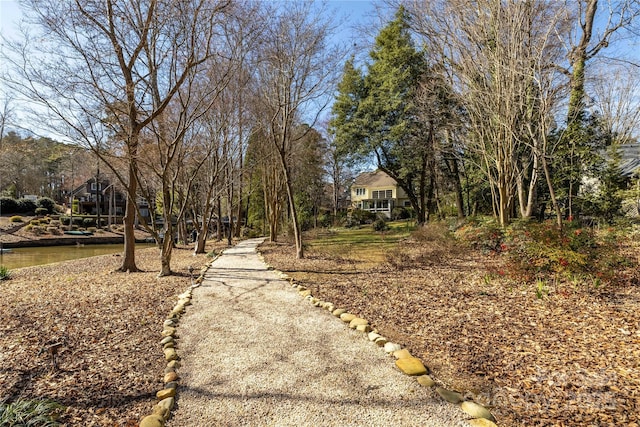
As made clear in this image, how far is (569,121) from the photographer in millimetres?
9906

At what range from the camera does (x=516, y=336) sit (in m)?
3.75

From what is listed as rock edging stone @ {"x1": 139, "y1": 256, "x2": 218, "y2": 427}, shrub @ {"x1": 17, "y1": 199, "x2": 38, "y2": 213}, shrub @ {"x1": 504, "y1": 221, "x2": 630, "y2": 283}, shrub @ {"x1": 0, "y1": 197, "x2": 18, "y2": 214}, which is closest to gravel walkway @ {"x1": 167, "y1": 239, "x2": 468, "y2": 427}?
rock edging stone @ {"x1": 139, "y1": 256, "x2": 218, "y2": 427}

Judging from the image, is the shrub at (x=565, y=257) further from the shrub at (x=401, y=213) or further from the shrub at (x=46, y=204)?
the shrub at (x=46, y=204)

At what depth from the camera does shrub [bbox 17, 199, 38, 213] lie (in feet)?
93.1

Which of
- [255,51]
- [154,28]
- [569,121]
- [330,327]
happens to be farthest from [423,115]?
[330,327]

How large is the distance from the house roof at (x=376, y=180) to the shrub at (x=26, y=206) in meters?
31.1

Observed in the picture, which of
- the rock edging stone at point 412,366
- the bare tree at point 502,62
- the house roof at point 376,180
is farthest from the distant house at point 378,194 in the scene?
the rock edging stone at point 412,366

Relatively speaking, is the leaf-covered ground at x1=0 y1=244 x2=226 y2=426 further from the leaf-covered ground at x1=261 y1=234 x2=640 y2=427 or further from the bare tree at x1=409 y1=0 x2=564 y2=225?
the bare tree at x1=409 y1=0 x2=564 y2=225

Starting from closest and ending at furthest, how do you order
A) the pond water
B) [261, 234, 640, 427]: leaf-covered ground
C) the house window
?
[261, 234, 640, 427]: leaf-covered ground < the pond water < the house window

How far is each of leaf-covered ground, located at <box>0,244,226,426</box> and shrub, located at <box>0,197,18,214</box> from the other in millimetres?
28699

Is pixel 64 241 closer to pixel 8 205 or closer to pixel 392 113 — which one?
pixel 8 205

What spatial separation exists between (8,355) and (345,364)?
330cm

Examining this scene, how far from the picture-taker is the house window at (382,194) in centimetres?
3788

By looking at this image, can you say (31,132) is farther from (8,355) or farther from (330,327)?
(330,327)
